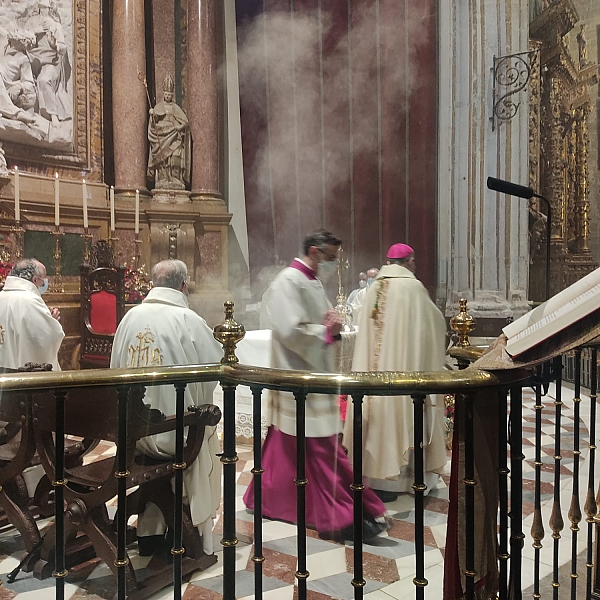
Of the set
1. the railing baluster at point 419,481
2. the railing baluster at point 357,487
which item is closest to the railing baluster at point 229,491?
the railing baluster at point 357,487

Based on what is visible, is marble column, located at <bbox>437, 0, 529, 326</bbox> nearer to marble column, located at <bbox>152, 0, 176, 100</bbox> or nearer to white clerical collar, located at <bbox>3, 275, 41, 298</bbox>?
marble column, located at <bbox>152, 0, 176, 100</bbox>

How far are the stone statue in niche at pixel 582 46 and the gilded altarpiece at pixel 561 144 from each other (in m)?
0.02

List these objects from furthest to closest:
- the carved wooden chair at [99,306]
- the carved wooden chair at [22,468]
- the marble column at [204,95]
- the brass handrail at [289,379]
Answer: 1. the marble column at [204,95]
2. the carved wooden chair at [99,306]
3. the carved wooden chair at [22,468]
4. the brass handrail at [289,379]

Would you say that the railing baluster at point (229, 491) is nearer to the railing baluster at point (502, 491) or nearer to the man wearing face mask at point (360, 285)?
the railing baluster at point (502, 491)

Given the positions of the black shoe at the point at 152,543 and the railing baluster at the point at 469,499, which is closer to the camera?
the railing baluster at the point at 469,499

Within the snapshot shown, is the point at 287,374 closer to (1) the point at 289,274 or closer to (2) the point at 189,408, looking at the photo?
(2) the point at 189,408

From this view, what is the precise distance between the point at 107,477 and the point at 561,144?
6508 mm

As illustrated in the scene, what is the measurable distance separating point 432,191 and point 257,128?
1642 millimetres

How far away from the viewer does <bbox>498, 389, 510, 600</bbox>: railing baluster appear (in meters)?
1.32

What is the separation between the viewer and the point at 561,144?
273 inches

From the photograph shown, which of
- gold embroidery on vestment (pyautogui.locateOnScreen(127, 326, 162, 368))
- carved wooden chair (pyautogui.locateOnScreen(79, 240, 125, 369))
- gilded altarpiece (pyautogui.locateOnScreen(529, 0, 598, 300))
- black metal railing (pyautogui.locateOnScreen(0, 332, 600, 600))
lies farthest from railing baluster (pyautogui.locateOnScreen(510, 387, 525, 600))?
gilded altarpiece (pyautogui.locateOnScreen(529, 0, 598, 300))

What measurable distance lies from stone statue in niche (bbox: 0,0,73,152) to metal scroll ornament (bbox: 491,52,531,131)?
3716mm

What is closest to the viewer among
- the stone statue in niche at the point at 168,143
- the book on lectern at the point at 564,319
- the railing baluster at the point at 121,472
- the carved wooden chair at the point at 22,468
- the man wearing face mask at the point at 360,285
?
the book on lectern at the point at 564,319

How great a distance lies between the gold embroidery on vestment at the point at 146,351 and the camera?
7.60 ft
